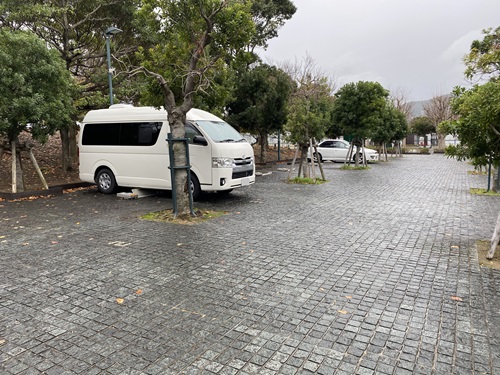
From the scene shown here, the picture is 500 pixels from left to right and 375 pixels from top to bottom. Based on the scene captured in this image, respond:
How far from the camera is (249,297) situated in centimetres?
378

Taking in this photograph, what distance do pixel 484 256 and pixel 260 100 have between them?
16.0 meters

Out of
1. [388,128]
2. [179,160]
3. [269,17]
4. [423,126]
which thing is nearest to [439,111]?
[423,126]

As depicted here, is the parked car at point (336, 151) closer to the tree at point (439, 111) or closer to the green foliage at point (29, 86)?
the green foliage at point (29, 86)

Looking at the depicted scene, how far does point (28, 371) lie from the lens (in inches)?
103

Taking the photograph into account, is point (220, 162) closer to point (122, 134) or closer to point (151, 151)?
point (151, 151)

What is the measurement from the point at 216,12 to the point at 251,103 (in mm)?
12864

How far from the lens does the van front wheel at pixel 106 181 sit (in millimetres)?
10867

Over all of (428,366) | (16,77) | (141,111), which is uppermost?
(16,77)

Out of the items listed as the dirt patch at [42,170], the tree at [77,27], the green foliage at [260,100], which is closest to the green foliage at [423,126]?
the green foliage at [260,100]

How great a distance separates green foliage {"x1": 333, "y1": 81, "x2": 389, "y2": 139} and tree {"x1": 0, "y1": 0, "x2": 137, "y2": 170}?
1005 centimetres

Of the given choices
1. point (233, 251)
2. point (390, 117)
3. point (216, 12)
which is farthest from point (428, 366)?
point (390, 117)

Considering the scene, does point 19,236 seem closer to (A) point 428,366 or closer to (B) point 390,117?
(A) point 428,366

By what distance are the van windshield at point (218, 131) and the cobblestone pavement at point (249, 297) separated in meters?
2.68

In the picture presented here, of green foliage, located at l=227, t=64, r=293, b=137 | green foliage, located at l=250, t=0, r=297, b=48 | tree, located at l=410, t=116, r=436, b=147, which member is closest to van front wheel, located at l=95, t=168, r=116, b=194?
green foliage, located at l=227, t=64, r=293, b=137
